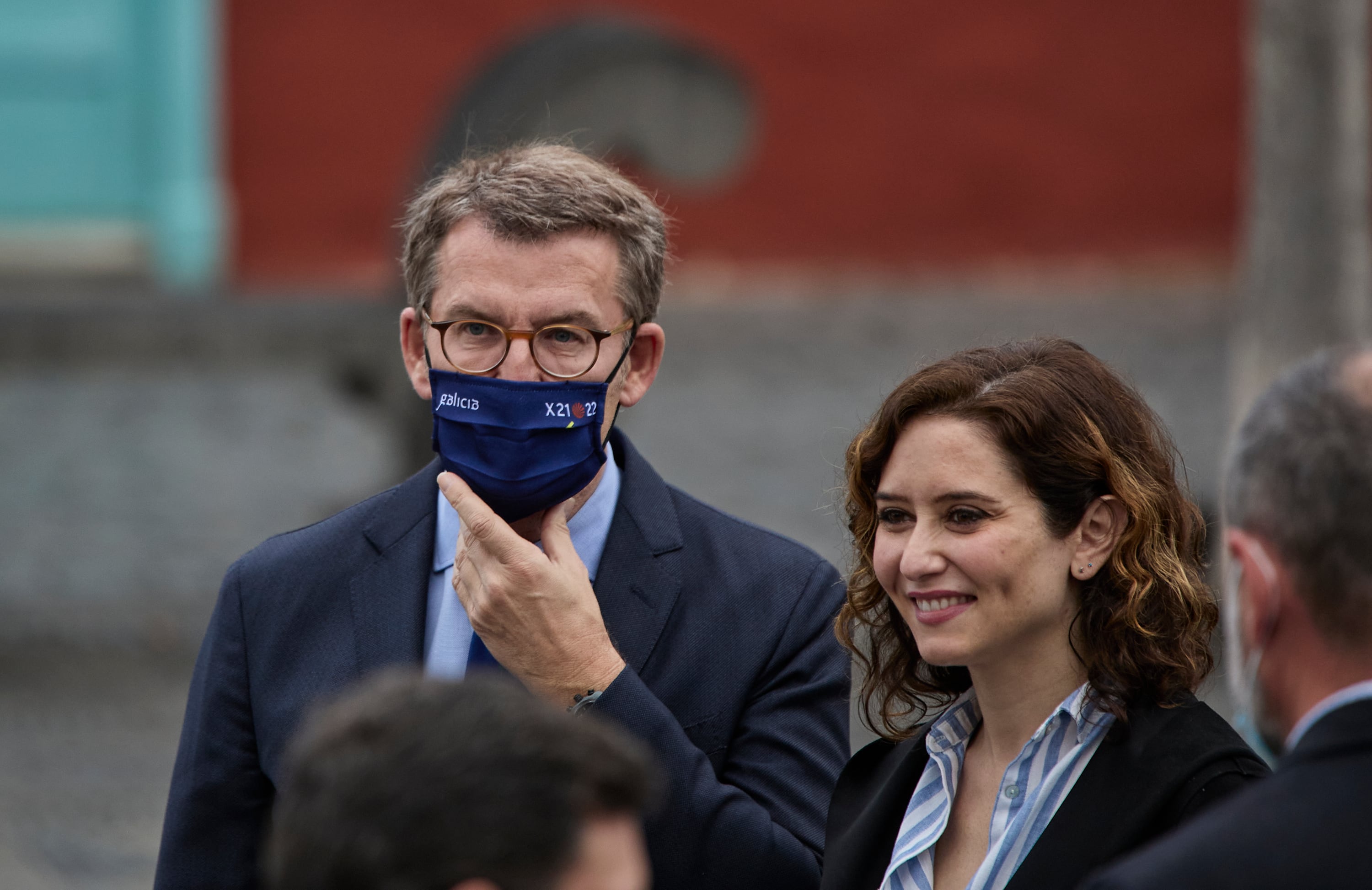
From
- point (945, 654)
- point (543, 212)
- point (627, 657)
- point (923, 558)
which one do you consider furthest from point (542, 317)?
point (945, 654)

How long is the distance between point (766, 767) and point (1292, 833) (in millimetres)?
987

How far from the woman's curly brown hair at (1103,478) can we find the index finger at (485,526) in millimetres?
547

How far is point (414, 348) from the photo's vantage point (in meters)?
2.64

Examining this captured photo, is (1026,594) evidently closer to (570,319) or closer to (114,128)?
(570,319)

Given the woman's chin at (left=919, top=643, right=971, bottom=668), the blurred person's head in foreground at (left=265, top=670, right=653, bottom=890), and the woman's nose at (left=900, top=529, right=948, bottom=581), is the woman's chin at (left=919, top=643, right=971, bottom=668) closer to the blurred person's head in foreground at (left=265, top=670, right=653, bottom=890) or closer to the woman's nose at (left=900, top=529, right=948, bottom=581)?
the woman's nose at (left=900, top=529, right=948, bottom=581)

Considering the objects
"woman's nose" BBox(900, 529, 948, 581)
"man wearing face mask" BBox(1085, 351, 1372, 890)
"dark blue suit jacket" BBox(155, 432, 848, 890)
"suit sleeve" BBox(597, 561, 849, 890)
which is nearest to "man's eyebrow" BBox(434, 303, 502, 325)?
"dark blue suit jacket" BBox(155, 432, 848, 890)

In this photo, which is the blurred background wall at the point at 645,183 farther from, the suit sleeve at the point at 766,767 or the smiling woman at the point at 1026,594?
the smiling woman at the point at 1026,594

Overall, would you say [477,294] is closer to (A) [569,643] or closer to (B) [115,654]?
(A) [569,643]

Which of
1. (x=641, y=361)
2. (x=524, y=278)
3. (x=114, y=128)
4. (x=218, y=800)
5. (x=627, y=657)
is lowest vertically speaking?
(x=218, y=800)

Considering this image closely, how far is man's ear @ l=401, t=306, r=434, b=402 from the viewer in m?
2.60

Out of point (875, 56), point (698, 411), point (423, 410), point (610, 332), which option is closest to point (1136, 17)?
point (875, 56)

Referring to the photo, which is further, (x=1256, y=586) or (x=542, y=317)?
(x=542, y=317)

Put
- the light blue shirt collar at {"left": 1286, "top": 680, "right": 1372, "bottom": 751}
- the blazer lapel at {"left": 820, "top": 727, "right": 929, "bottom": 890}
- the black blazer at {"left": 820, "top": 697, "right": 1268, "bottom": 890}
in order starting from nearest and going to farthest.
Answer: the light blue shirt collar at {"left": 1286, "top": 680, "right": 1372, "bottom": 751} → the black blazer at {"left": 820, "top": 697, "right": 1268, "bottom": 890} → the blazer lapel at {"left": 820, "top": 727, "right": 929, "bottom": 890}

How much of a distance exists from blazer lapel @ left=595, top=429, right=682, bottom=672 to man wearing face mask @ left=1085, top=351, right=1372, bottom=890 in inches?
39.2
